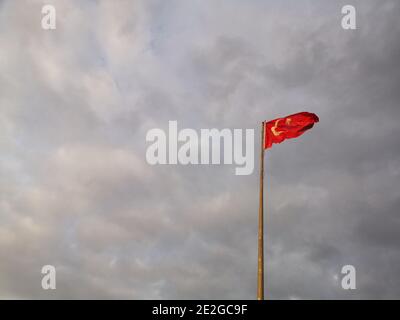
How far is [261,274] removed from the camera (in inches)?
601

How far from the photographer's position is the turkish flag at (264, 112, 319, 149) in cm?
1995

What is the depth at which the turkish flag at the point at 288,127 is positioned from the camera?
20.0 m

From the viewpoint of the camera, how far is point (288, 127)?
2008cm
